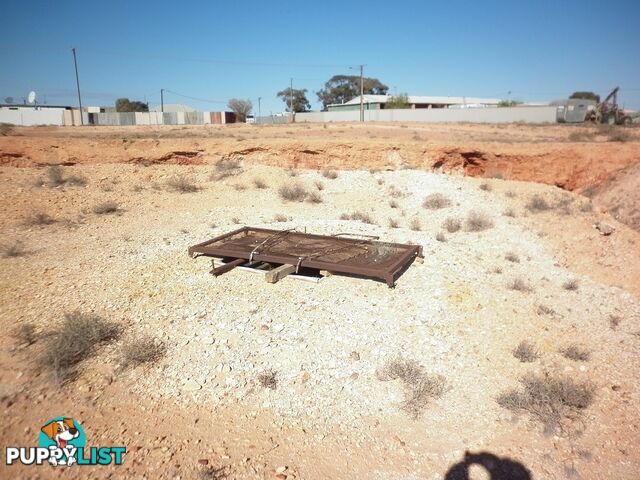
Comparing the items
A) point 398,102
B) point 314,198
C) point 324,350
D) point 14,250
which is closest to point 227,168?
point 314,198

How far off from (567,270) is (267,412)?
25.4ft

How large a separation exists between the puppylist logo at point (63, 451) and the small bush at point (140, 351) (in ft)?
2.94

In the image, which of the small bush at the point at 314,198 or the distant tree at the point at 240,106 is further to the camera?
the distant tree at the point at 240,106

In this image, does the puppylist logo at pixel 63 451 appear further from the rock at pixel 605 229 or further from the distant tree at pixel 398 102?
the distant tree at pixel 398 102

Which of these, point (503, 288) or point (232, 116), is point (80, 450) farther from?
point (232, 116)

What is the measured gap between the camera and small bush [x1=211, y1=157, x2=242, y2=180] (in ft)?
46.5

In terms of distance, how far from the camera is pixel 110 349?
4.79m

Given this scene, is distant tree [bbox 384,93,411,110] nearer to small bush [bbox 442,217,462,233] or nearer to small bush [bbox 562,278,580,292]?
small bush [bbox 442,217,462,233]

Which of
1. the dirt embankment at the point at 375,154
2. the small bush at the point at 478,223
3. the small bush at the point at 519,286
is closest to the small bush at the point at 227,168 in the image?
the dirt embankment at the point at 375,154

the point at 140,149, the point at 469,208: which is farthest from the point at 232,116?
the point at 469,208

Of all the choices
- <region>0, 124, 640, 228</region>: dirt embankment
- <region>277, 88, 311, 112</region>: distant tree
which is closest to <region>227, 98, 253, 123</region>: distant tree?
<region>277, 88, 311, 112</region>: distant tree

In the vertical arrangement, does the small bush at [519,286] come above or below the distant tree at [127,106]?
below

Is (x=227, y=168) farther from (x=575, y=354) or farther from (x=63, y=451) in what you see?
(x=575, y=354)

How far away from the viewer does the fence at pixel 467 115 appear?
35344 mm
